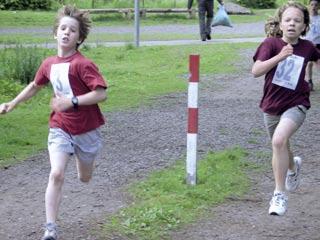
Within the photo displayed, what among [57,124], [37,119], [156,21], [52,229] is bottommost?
[156,21]

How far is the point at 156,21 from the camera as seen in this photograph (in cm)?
3128

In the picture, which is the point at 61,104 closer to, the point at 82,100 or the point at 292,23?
the point at 82,100

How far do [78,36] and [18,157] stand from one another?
313 cm

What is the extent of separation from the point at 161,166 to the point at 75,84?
262 centimetres

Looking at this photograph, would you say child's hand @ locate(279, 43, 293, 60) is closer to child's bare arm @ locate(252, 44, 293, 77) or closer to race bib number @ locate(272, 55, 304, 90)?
child's bare arm @ locate(252, 44, 293, 77)

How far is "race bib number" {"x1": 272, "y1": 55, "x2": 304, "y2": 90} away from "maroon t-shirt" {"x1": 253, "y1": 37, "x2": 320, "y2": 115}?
0.9 inches

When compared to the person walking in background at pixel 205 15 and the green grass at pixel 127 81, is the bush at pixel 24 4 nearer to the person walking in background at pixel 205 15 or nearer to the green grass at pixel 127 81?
the person walking in background at pixel 205 15

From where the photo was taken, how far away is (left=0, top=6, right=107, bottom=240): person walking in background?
223 inches

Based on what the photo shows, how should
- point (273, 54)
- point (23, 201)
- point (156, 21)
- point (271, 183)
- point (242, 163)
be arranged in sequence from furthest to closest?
point (156, 21)
point (242, 163)
point (271, 183)
point (23, 201)
point (273, 54)

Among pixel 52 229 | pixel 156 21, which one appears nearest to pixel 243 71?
pixel 52 229

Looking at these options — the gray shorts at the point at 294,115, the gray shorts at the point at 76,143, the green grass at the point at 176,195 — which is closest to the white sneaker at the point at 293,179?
the green grass at the point at 176,195

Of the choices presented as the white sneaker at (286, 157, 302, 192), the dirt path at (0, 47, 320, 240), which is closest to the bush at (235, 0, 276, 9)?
the dirt path at (0, 47, 320, 240)

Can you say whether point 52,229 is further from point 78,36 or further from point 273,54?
point 273,54

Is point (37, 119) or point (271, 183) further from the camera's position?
point (37, 119)
